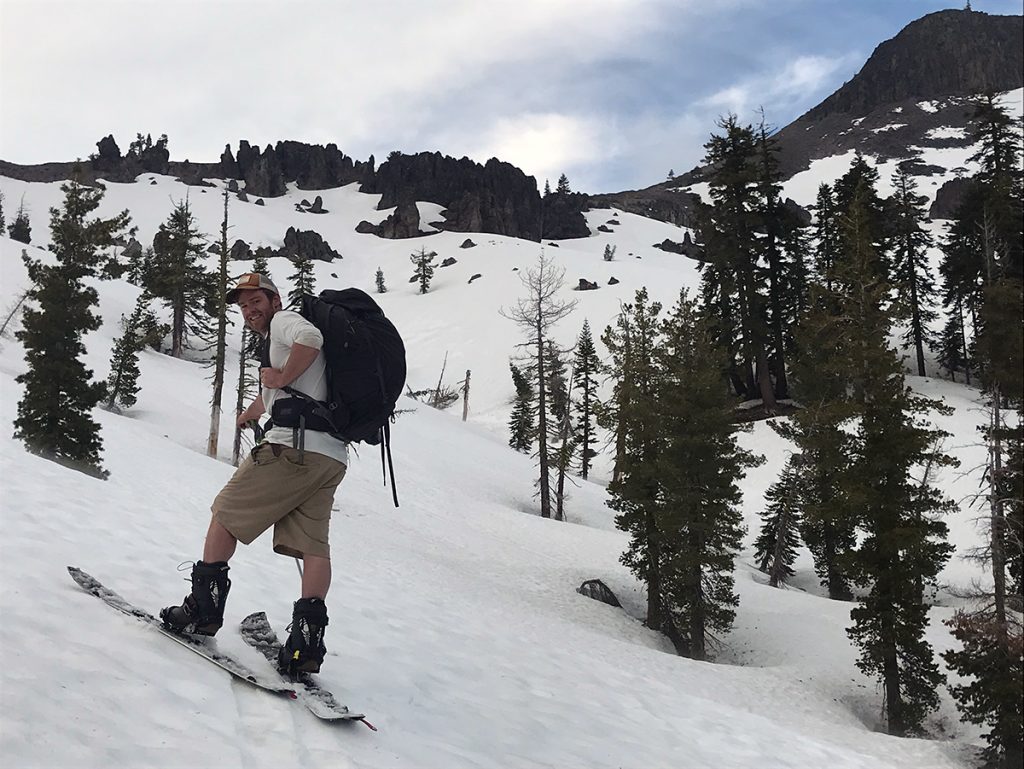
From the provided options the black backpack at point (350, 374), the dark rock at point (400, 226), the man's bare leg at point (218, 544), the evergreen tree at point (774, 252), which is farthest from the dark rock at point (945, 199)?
the man's bare leg at point (218, 544)

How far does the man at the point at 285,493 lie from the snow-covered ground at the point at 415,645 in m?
0.45

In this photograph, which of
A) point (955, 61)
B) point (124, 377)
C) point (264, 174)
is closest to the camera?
point (124, 377)

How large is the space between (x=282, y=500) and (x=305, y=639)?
3.19ft

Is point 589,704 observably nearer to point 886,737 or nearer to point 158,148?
point 886,737

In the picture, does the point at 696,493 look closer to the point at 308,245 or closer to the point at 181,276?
the point at 181,276

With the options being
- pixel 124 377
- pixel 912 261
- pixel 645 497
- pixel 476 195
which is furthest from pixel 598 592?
pixel 476 195

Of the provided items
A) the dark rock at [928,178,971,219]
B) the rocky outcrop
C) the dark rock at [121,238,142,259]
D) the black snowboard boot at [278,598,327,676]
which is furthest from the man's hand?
the dark rock at [928,178,971,219]

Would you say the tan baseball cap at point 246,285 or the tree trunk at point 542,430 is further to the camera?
the tree trunk at point 542,430

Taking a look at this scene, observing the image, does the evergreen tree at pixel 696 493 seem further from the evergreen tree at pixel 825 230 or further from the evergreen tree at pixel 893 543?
the evergreen tree at pixel 825 230

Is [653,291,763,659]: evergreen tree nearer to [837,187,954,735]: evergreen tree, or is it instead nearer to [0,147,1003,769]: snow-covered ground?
[0,147,1003,769]: snow-covered ground

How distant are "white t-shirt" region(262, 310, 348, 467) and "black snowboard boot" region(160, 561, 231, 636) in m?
0.98

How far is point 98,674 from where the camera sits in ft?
12.6

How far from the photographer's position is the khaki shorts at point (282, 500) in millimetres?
4180

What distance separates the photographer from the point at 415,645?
23.4ft
